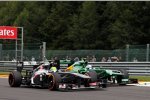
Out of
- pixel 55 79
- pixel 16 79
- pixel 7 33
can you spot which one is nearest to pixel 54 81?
pixel 55 79

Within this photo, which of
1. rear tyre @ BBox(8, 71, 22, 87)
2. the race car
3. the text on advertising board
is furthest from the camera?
the text on advertising board

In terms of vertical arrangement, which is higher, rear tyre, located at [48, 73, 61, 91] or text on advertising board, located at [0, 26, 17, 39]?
text on advertising board, located at [0, 26, 17, 39]

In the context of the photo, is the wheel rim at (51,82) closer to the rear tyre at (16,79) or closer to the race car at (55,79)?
the race car at (55,79)

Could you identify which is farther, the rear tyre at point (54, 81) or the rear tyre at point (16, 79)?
the rear tyre at point (16, 79)

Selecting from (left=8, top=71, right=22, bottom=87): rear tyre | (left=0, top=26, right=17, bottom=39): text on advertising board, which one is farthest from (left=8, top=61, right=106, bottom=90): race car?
(left=0, top=26, right=17, bottom=39): text on advertising board

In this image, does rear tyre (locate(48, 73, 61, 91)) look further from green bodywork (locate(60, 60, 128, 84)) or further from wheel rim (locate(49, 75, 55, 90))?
green bodywork (locate(60, 60, 128, 84))

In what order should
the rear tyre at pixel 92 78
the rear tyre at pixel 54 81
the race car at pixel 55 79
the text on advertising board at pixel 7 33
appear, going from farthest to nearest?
the text on advertising board at pixel 7 33, the rear tyre at pixel 92 78, the race car at pixel 55 79, the rear tyre at pixel 54 81

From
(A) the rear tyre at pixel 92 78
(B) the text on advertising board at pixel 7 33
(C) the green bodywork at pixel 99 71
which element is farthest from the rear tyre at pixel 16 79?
(B) the text on advertising board at pixel 7 33

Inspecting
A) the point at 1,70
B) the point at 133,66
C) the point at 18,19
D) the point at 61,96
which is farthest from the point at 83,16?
the point at 61,96

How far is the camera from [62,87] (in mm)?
17031

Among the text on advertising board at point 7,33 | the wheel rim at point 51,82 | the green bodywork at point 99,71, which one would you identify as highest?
the text on advertising board at point 7,33

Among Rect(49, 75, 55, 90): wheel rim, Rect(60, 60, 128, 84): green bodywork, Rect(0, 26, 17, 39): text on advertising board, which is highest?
Rect(0, 26, 17, 39): text on advertising board

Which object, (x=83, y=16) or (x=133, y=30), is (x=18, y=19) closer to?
(x=83, y=16)

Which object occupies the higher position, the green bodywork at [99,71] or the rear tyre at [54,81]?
the green bodywork at [99,71]
